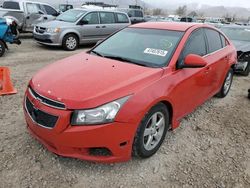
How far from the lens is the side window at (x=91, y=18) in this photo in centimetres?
1066

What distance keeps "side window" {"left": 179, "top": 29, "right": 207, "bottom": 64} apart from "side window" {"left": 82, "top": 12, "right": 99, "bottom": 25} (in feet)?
23.6

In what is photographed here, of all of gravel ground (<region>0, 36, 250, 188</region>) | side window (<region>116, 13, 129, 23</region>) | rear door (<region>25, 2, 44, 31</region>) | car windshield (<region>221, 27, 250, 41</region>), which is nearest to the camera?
gravel ground (<region>0, 36, 250, 188</region>)

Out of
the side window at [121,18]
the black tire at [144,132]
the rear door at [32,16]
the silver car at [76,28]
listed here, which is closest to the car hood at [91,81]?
the black tire at [144,132]

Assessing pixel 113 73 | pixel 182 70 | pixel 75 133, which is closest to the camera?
pixel 75 133

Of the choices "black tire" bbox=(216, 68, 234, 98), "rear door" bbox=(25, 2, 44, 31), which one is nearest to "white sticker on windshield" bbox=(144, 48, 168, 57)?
"black tire" bbox=(216, 68, 234, 98)

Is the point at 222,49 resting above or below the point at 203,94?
above

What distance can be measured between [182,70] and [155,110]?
2.63ft

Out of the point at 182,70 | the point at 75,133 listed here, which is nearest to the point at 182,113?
the point at 182,70

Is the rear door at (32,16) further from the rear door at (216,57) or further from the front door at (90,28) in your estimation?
the rear door at (216,57)

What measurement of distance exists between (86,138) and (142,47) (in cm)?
170

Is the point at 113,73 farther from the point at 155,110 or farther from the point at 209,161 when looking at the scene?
the point at 209,161

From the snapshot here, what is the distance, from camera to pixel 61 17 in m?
11.1

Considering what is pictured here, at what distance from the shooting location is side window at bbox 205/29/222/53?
14.7 ft

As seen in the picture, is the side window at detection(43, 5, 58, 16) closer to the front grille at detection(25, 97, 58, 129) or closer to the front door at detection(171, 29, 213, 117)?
the front door at detection(171, 29, 213, 117)
